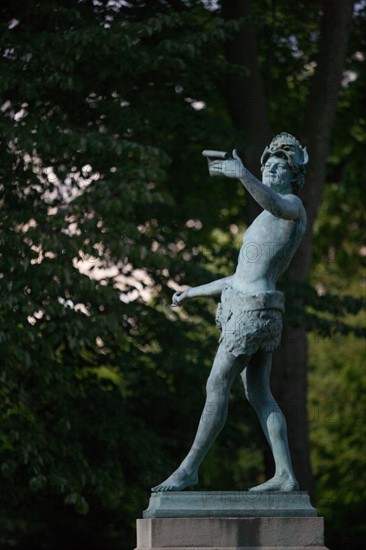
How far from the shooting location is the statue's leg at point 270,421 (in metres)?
9.64

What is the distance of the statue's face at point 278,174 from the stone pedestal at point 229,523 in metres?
2.32

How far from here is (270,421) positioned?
387 inches

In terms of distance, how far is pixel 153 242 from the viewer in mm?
18641

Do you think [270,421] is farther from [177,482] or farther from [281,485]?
[177,482]

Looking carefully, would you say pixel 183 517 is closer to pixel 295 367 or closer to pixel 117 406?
pixel 117 406

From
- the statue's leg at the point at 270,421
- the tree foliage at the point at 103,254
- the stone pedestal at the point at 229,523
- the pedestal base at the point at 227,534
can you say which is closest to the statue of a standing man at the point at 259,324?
the statue's leg at the point at 270,421

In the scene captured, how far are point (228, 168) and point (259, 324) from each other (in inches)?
46.9

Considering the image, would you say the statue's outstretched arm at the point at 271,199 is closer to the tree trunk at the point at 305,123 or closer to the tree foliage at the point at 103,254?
the tree foliage at the point at 103,254

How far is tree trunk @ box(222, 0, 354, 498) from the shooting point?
62.3ft

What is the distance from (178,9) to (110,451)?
6.57 meters

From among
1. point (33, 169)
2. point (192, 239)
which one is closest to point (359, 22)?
point (192, 239)

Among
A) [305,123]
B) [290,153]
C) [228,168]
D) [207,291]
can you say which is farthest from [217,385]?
[305,123]

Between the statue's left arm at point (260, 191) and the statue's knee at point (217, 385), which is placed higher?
the statue's left arm at point (260, 191)

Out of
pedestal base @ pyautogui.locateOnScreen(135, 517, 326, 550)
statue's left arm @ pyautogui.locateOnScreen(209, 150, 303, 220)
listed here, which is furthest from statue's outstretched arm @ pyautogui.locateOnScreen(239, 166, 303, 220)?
pedestal base @ pyautogui.locateOnScreen(135, 517, 326, 550)
